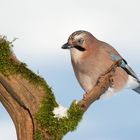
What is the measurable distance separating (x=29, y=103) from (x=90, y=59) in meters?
1.84

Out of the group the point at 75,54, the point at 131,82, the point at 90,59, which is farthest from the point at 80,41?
the point at 131,82

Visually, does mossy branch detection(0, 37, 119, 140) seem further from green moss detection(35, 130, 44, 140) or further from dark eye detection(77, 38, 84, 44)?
dark eye detection(77, 38, 84, 44)

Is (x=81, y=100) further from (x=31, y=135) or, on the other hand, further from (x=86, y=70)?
(x=86, y=70)

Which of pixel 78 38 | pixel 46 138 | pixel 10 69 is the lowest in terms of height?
pixel 46 138

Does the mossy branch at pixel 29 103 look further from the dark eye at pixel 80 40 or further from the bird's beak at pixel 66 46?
the dark eye at pixel 80 40

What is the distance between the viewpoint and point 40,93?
6.47 m

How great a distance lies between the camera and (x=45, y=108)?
6465 millimetres

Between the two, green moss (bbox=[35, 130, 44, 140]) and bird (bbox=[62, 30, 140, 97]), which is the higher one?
bird (bbox=[62, 30, 140, 97])

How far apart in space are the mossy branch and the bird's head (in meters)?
1.15

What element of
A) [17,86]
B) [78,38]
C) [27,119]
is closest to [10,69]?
[17,86]

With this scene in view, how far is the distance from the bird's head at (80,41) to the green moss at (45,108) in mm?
1117

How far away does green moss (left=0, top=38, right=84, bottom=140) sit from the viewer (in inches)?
254

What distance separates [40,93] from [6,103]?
1.55 ft

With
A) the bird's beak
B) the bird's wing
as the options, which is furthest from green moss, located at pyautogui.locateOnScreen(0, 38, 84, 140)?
the bird's wing
